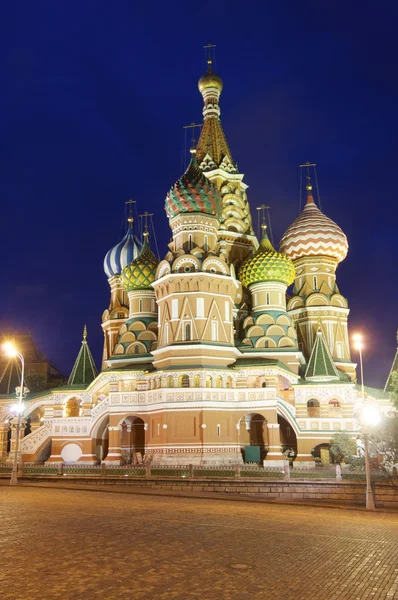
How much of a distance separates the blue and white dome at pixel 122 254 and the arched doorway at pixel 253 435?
1972cm

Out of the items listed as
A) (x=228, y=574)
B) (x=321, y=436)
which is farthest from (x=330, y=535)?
(x=321, y=436)

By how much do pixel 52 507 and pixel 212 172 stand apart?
3532 cm

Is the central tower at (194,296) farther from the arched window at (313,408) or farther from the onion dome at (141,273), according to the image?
the arched window at (313,408)

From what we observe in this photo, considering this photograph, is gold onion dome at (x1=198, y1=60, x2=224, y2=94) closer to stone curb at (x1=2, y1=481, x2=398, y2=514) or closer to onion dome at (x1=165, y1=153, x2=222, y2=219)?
onion dome at (x1=165, y1=153, x2=222, y2=219)

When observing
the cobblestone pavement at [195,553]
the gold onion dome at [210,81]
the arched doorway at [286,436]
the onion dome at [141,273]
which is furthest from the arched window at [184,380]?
the gold onion dome at [210,81]

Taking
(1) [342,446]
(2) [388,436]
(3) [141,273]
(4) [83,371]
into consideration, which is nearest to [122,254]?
(3) [141,273]

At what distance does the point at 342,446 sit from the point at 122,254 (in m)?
26.7

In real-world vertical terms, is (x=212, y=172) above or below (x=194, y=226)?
above

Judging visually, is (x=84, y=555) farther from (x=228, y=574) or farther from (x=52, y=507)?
(x=52, y=507)

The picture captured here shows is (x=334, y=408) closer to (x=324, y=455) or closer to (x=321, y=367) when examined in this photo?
(x=321, y=367)

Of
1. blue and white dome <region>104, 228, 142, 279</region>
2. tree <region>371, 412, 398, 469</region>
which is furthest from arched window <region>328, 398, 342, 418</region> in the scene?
blue and white dome <region>104, 228, 142, 279</region>

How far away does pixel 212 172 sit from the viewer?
47.2m

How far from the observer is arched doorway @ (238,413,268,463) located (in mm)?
34375

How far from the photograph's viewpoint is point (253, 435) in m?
37.6
